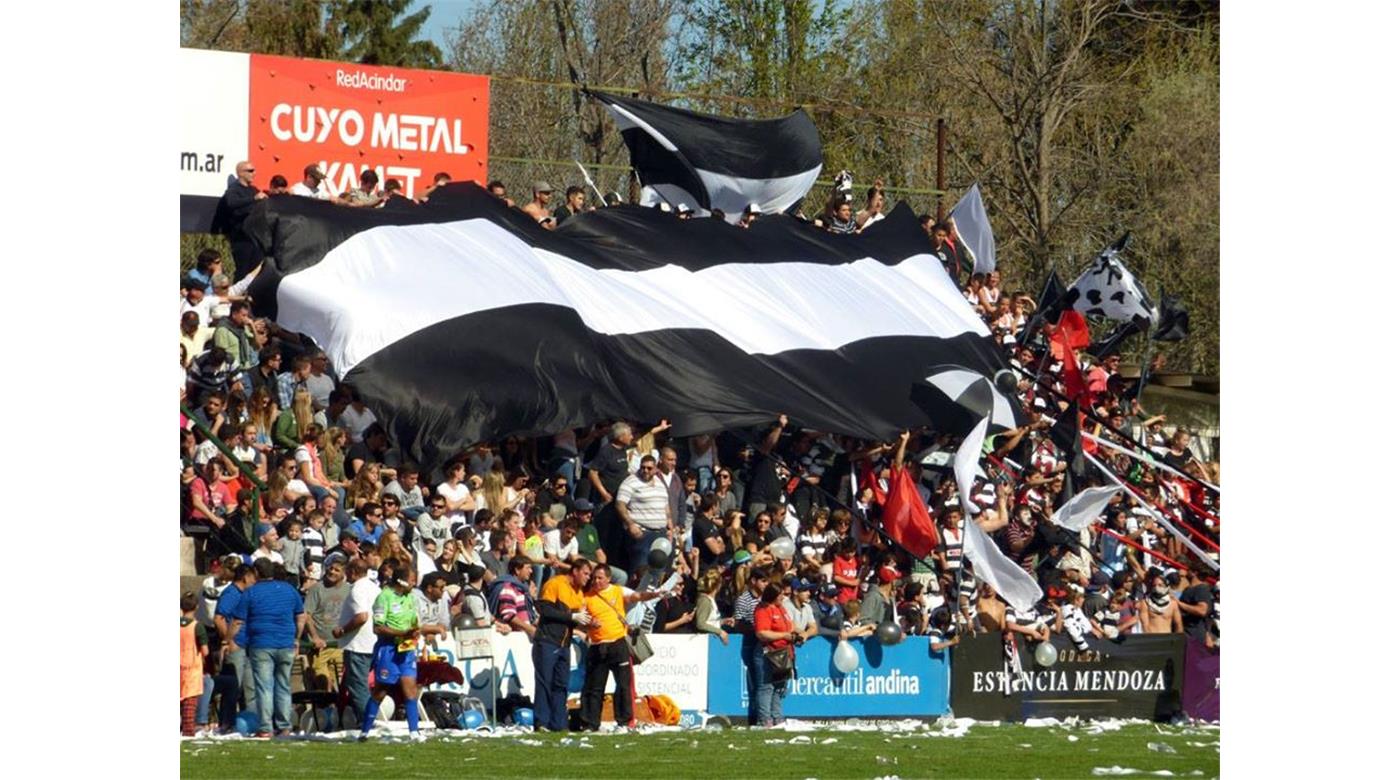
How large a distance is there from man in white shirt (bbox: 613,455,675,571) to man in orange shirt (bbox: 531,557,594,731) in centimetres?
200

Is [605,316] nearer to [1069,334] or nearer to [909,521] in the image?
[909,521]

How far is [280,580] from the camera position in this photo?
15.3 meters

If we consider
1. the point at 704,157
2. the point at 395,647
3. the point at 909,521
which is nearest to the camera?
the point at 395,647

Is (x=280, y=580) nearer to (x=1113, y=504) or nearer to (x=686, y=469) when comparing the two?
(x=686, y=469)

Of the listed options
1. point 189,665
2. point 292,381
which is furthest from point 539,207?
point 189,665

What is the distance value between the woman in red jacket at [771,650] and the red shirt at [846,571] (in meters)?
1.47

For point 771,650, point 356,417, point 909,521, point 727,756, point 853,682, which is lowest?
point 727,756

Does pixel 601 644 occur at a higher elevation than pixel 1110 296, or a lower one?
lower

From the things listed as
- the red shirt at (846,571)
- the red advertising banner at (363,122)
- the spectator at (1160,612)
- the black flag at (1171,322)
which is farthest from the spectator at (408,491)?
Answer: the black flag at (1171,322)

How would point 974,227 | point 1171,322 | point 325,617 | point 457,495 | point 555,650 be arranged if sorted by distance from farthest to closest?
point 974,227 → point 1171,322 → point 457,495 → point 555,650 → point 325,617

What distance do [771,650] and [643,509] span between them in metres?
1.84

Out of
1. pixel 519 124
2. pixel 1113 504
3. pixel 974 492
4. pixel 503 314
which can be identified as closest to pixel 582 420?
pixel 503 314

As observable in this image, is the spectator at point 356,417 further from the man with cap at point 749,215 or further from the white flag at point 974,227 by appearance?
the white flag at point 974,227

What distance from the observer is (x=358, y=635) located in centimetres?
1548
